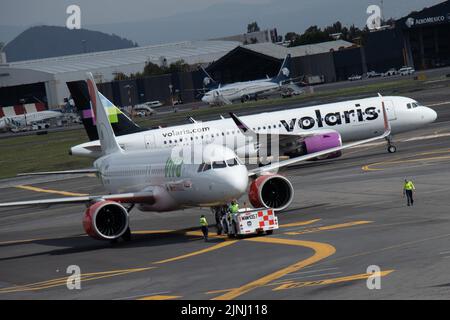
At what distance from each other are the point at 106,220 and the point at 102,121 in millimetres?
11402

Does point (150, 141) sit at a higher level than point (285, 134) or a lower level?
higher

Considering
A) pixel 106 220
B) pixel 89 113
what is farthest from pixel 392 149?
pixel 106 220

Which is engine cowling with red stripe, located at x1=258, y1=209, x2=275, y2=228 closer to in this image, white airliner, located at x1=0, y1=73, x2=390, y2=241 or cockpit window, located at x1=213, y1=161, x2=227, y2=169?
white airliner, located at x1=0, y1=73, x2=390, y2=241

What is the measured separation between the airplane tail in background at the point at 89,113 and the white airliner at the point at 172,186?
12061 millimetres

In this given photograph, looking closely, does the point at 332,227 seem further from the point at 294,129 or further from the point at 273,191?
the point at 294,129

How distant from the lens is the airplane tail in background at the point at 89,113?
6981cm

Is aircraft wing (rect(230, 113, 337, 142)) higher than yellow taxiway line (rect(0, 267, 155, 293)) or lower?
higher

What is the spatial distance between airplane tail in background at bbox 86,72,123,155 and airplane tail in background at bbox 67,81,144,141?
15.9 ft

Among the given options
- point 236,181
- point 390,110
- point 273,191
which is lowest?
point 273,191

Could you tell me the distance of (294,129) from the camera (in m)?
80.5

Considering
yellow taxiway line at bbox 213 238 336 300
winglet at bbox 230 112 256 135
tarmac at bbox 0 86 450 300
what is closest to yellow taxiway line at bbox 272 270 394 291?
tarmac at bbox 0 86 450 300

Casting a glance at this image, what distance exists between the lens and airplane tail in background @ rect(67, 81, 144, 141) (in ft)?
229
